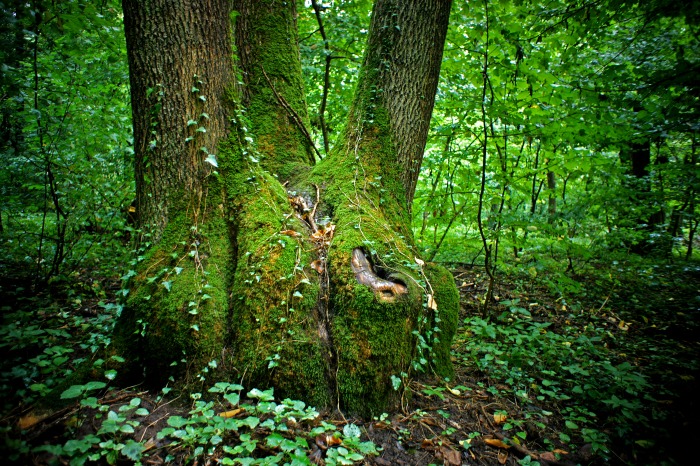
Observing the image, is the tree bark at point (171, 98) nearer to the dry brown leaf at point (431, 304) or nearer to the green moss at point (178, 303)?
the green moss at point (178, 303)

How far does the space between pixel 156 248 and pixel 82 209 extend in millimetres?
2198

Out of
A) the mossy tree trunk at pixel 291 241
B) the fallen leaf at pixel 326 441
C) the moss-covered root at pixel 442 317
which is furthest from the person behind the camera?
the moss-covered root at pixel 442 317

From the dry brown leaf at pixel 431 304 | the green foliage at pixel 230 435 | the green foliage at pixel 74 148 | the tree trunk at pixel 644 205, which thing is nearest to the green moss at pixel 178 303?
the green foliage at pixel 230 435

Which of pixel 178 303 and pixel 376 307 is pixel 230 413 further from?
pixel 376 307

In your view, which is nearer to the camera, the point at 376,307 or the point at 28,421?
the point at 28,421

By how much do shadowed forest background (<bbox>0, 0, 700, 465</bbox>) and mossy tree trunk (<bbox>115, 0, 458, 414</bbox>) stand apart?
0.03 metres

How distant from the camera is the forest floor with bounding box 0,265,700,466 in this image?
5.68ft

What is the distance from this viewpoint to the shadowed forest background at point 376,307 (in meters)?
1.88

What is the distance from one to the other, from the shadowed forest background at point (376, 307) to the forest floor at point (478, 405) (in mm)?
18

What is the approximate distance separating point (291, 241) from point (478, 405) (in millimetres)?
2013

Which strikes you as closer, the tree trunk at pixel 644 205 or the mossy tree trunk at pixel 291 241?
the mossy tree trunk at pixel 291 241

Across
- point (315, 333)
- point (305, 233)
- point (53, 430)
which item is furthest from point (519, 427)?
point (53, 430)

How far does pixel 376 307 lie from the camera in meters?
2.34

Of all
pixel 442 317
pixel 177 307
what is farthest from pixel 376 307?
pixel 177 307
